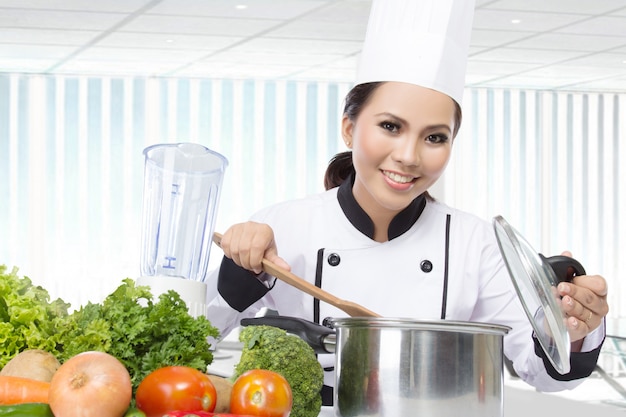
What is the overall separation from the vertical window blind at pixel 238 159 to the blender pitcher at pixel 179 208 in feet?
19.2

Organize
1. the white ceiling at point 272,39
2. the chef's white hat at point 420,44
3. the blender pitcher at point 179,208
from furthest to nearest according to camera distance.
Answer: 1. the white ceiling at point 272,39
2. the blender pitcher at point 179,208
3. the chef's white hat at point 420,44

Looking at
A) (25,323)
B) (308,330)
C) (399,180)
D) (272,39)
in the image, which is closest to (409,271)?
(399,180)

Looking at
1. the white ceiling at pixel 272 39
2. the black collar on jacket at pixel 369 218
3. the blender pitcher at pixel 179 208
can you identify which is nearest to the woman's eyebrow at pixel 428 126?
the black collar on jacket at pixel 369 218

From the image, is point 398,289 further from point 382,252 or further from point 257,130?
point 257,130

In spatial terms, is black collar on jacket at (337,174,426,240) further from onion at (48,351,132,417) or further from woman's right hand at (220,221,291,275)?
onion at (48,351,132,417)

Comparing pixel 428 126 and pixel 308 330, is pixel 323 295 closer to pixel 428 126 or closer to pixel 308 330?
pixel 308 330

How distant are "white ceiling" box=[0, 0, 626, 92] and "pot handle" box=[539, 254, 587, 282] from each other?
4.23 m

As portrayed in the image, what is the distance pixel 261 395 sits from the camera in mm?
1095

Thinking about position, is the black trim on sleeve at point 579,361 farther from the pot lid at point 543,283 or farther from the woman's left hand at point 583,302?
the pot lid at point 543,283

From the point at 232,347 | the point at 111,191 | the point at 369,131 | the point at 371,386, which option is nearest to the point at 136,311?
the point at 371,386

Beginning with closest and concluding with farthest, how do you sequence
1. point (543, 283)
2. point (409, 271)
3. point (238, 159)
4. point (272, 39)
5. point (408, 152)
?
point (543, 283) < point (408, 152) < point (409, 271) < point (272, 39) < point (238, 159)

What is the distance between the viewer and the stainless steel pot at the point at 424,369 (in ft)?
3.46

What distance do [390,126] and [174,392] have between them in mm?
679

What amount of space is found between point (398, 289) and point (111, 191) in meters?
6.52
